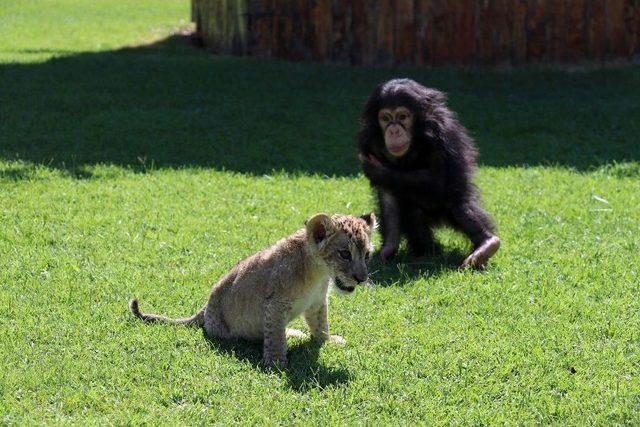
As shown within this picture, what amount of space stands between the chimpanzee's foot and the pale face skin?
0.91m

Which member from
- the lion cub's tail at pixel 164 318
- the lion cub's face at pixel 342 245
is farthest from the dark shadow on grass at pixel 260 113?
the lion cub's face at pixel 342 245

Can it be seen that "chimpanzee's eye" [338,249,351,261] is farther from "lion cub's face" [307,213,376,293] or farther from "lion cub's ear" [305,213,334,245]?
"lion cub's ear" [305,213,334,245]

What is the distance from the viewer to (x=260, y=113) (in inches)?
494

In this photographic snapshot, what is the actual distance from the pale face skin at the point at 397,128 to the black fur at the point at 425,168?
0.05 m

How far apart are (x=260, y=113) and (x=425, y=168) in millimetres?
5187

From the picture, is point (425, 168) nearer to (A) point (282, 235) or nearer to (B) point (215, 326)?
(A) point (282, 235)

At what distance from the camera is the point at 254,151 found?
10977mm

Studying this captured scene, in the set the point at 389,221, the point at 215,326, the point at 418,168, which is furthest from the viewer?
the point at 389,221

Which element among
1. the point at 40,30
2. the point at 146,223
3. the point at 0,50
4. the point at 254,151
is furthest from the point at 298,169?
the point at 40,30

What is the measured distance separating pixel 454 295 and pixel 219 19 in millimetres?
10794

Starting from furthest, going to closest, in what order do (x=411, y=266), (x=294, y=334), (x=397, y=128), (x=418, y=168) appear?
(x=418, y=168) < (x=411, y=266) < (x=397, y=128) < (x=294, y=334)

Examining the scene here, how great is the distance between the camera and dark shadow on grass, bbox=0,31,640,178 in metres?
10.8

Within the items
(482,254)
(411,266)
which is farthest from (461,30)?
(482,254)

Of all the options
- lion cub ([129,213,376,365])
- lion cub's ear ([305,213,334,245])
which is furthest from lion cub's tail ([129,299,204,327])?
lion cub's ear ([305,213,334,245])
